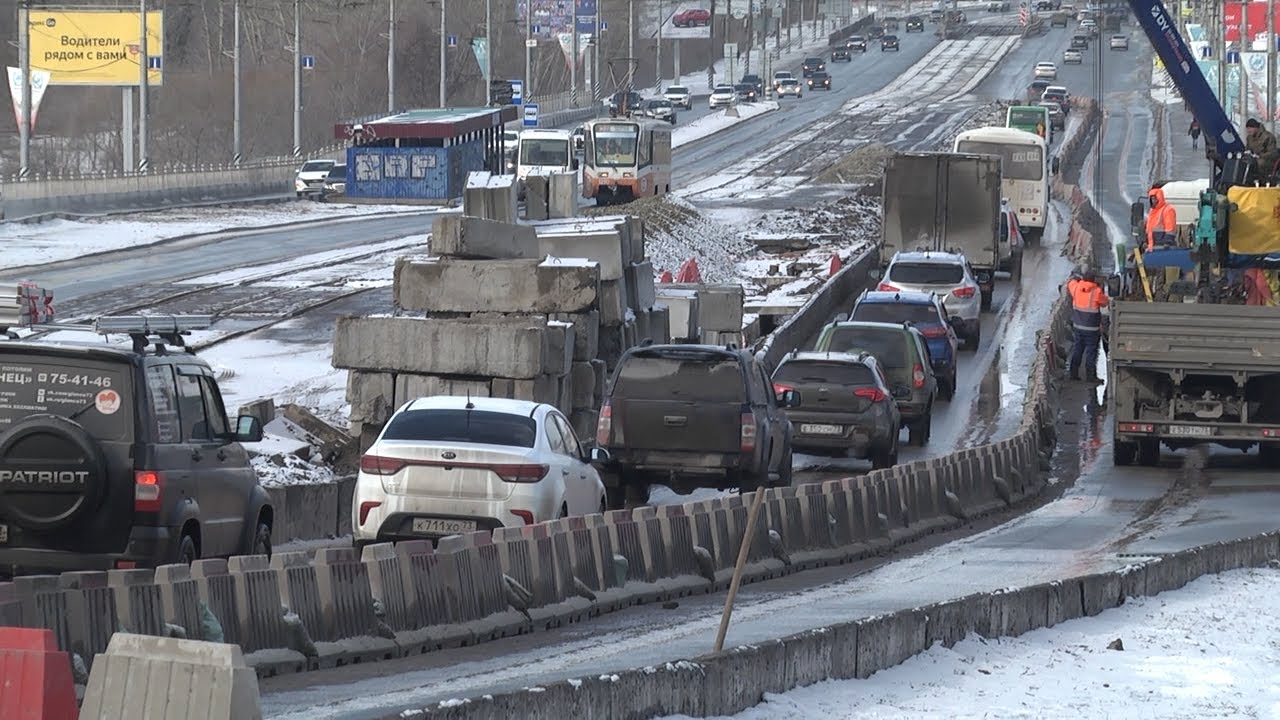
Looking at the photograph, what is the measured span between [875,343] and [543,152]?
4367 cm

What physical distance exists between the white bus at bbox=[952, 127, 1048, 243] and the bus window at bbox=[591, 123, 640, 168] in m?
13.1

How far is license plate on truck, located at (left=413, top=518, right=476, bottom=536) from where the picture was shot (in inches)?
614

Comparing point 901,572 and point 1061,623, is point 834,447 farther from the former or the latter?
point 1061,623

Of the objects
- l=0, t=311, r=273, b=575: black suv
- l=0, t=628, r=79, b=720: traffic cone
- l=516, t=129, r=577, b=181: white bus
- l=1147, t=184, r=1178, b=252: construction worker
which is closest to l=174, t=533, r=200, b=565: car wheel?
l=0, t=311, r=273, b=575: black suv

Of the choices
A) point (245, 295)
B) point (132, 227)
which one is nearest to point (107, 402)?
point (245, 295)

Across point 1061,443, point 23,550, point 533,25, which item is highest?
point 533,25

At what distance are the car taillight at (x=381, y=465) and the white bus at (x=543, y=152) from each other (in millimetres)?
56093

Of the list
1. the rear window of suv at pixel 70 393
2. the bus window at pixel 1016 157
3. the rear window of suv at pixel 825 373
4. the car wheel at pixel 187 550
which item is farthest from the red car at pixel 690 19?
the rear window of suv at pixel 70 393

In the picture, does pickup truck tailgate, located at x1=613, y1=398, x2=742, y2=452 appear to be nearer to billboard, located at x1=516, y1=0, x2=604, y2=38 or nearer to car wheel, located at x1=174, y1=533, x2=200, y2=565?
car wheel, located at x1=174, y1=533, x2=200, y2=565

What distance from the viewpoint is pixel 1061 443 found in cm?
3044

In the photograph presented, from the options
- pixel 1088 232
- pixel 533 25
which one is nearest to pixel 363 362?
pixel 1088 232

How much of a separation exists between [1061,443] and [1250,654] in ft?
52.9

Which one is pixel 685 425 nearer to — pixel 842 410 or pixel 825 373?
pixel 842 410

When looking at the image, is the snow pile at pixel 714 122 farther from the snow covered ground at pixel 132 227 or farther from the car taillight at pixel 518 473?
the car taillight at pixel 518 473
